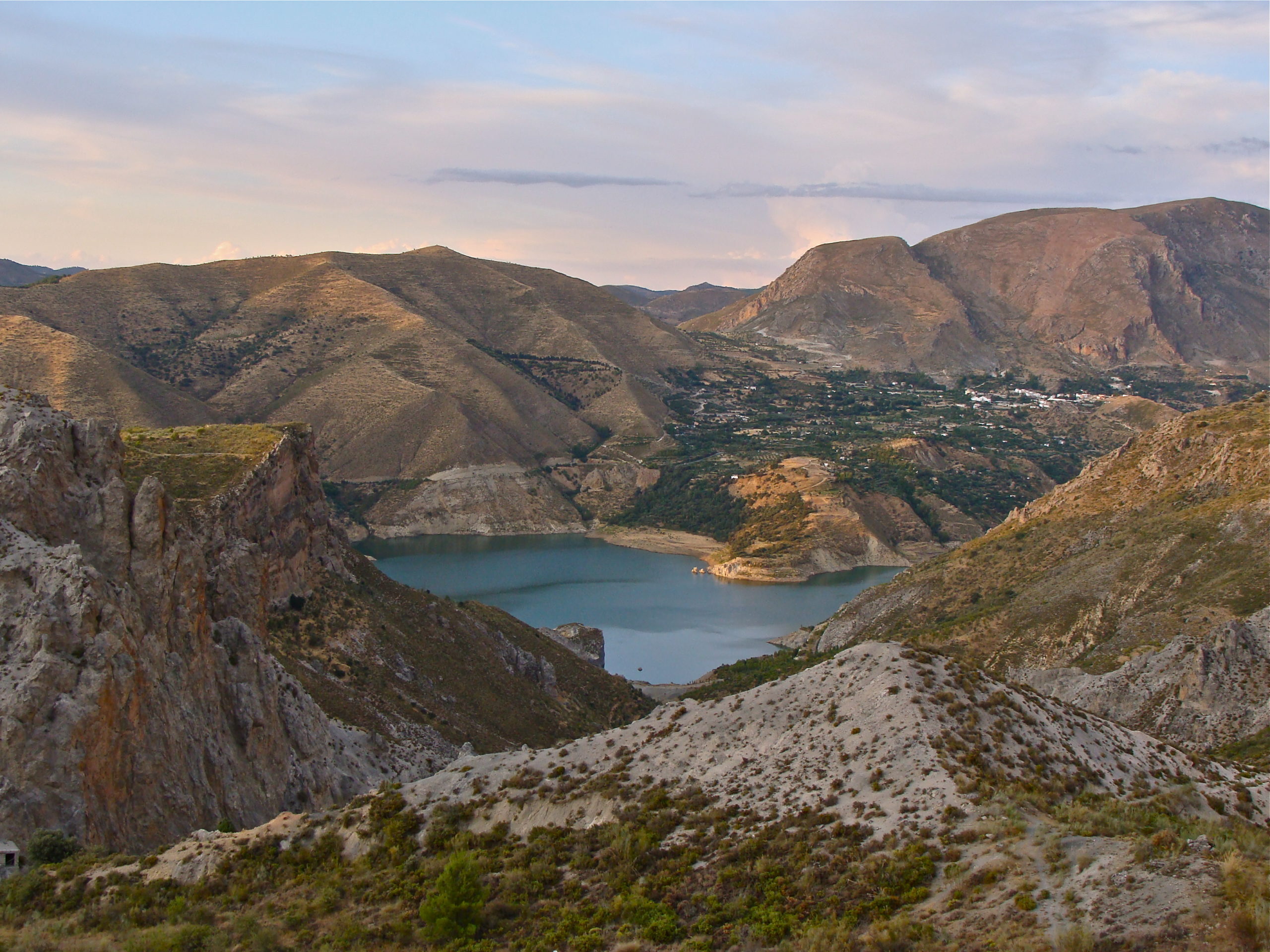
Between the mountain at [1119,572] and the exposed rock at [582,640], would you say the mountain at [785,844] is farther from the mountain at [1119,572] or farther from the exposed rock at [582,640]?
the exposed rock at [582,640]

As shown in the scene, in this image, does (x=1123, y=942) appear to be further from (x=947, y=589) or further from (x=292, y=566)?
(x=947, y=589)

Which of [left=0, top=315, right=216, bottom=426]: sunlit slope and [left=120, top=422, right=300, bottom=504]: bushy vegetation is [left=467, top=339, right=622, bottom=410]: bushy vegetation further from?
[left=120, top=422, right=300, bottom=504]: bushy vegetation

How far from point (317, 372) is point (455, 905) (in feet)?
488

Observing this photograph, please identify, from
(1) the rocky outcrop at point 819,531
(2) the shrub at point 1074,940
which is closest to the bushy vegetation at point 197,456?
(2) the shrub at point 1074,940

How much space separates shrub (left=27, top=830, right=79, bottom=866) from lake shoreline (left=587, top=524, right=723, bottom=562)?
104612 millimetres

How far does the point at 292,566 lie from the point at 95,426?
16.2 meters

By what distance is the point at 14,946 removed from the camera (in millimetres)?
13531

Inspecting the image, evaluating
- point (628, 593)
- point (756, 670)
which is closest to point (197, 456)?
point (756, 670)

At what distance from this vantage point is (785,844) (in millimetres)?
15086

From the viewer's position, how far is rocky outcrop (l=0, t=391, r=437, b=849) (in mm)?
18203

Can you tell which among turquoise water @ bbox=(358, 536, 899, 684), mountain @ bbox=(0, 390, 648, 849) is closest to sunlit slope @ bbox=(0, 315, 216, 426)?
turquoise water @ bbox=(358, 536, 899, 684)

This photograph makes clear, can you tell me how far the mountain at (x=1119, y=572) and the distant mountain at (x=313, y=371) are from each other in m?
84.7

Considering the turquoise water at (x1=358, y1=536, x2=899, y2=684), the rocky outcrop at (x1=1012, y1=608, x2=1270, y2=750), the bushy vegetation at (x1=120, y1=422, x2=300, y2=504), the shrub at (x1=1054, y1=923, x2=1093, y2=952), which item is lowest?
the turquoise water at (x1=358, y1=536, x2=899, y2=684)

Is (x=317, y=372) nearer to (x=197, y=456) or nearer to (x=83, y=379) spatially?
(x=83, y=379)
